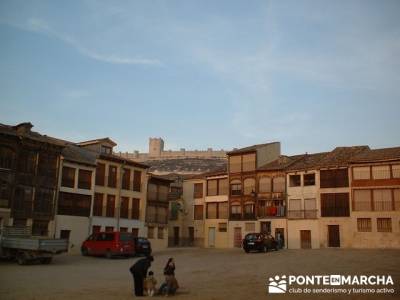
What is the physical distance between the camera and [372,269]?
23906mm

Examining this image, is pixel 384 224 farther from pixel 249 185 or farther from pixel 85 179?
pixel 85 179

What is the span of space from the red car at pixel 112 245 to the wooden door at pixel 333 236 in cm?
2234

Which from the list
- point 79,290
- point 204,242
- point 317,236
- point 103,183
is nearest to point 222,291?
point 79,290

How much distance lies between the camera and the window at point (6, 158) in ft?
119

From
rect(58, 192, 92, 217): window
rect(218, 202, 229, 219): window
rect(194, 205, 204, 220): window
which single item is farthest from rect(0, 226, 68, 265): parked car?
rect(194, 205, 204, 220): window

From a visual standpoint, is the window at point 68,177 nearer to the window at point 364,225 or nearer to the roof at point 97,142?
the roof at point 97,142

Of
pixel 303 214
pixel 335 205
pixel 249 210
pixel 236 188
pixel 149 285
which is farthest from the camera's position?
pixel 236 188

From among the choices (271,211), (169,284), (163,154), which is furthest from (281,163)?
(163,154)

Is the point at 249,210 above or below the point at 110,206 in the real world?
above

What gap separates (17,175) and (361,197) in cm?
3195

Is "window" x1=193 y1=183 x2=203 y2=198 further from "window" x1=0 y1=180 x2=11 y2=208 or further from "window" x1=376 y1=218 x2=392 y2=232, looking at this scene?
"window" x1=0 y1=180 x2=11 y2=208

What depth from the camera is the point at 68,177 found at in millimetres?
42219

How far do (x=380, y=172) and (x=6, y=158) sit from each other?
33.9m

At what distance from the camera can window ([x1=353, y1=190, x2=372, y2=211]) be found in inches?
1804
